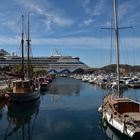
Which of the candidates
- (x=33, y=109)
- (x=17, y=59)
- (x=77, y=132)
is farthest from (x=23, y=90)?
(x=17, y=59)

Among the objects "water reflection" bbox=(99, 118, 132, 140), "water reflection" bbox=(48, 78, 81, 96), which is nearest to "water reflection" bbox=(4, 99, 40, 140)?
"water reflection" bbox=(99, 118, 132, 140)

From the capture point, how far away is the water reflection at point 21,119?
28.4 metres

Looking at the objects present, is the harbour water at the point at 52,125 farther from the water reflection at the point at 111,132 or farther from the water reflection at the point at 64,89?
the water reflection at the point at 64,89

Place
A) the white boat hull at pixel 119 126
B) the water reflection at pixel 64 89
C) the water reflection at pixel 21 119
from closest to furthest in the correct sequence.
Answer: the white boat hull at pixel 119 126 → the water reflection at pixel 21 119 → the water reflection at pixel 64 89

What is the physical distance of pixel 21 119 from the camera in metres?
36.7

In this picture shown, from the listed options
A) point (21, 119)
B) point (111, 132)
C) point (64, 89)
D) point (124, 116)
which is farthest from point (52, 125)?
point (64, 89)

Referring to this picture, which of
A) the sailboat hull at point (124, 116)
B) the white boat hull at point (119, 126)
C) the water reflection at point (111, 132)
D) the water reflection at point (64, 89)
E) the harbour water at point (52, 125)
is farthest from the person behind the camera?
the water reflection at point (64, 89)

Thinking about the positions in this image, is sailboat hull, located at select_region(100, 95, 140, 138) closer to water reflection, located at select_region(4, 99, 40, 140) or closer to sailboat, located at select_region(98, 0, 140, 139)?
sailboat, located at select_region(98, 0, 140, 139)

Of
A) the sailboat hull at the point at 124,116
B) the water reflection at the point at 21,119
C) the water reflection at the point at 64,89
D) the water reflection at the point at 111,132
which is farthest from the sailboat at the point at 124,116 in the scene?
the water reflection at the point at 64,89

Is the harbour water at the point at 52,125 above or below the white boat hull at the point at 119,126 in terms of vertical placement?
below

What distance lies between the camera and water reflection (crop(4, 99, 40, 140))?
2837 centimetres

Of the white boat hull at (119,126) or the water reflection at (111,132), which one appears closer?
the white boat hull at (119,126)

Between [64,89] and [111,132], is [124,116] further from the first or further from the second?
[64,89]

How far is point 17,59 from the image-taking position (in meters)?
192
